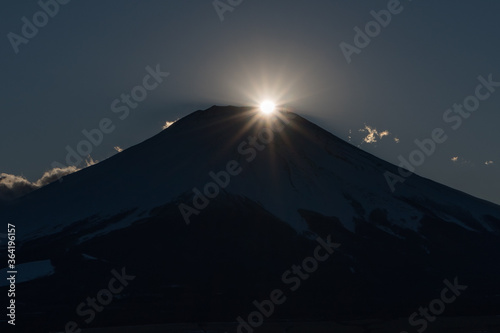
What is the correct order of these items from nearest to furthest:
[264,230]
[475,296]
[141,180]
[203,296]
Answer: [203,296], [475,296], [264,230], [141,180]

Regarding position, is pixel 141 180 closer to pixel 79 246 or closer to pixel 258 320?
pixel 79 246

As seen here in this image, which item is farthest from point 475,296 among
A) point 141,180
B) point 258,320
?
point 141,180

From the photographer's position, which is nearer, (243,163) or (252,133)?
(243,163)

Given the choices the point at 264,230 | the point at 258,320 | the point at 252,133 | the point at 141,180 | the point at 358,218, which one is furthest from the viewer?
the point at 252,133

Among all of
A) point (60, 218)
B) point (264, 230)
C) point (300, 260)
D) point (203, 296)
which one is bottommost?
point (203, 296)

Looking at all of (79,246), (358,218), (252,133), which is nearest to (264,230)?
(358,218)

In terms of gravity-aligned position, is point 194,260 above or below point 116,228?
below
